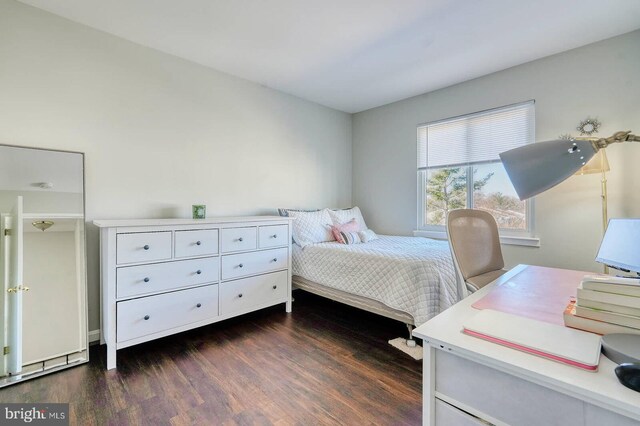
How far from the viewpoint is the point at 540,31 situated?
7.62 feet

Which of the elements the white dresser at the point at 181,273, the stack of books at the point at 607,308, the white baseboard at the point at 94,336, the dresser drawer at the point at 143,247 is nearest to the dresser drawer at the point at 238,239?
the white dresser at the point at 181,273

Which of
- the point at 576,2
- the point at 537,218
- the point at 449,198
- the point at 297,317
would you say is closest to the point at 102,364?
the point at 297,317

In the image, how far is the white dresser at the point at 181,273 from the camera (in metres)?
1.96

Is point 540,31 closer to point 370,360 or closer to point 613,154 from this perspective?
point 613,154

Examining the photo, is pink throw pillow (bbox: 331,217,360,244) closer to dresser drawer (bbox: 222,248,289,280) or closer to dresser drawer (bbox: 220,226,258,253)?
dresser drawer (bbox: 222,248,289,280)

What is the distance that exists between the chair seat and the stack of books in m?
0.74

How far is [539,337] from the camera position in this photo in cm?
75

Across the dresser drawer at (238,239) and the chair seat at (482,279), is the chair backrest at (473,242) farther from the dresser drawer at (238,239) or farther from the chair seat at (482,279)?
the dresser drawer at (238,239)

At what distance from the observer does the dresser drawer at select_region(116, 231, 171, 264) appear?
1971 millimetres

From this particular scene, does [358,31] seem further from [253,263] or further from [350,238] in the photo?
[253,263]

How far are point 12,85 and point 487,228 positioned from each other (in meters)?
3.39

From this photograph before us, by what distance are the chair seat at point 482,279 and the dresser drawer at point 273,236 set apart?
1784 mm

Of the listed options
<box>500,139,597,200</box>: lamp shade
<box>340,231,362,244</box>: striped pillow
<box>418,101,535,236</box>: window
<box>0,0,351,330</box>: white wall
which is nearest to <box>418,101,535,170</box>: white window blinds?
<box>418,101,535,236</box>: window

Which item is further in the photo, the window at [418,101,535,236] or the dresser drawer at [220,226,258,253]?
the window at [418,101,535,236]
